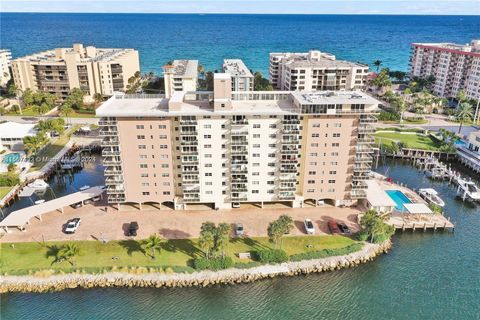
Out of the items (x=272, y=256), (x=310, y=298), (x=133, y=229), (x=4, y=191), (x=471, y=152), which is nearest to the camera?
(x=310, y=298)

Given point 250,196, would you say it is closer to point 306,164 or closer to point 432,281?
point 306,164

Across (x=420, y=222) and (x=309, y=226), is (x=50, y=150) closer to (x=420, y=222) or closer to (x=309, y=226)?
(x=309, y=226)

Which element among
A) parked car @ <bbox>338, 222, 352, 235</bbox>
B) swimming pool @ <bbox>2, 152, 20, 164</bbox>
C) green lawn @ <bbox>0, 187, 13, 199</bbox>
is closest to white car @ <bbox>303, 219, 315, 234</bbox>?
parked car @ <bbox>338, 222, 352, 235</bbox>

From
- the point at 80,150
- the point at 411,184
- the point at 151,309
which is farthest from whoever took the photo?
the point at 80,150

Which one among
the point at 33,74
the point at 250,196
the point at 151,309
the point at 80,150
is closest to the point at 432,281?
the point at 250,196

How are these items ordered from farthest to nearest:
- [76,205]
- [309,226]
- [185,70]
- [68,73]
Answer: [68,73] → [185,70] → [76,205] → [309,226]

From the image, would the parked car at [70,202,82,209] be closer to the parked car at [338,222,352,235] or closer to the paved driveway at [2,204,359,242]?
the paved driveway at [2,204,359,242]

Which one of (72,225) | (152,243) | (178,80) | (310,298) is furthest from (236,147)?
(178,80)
